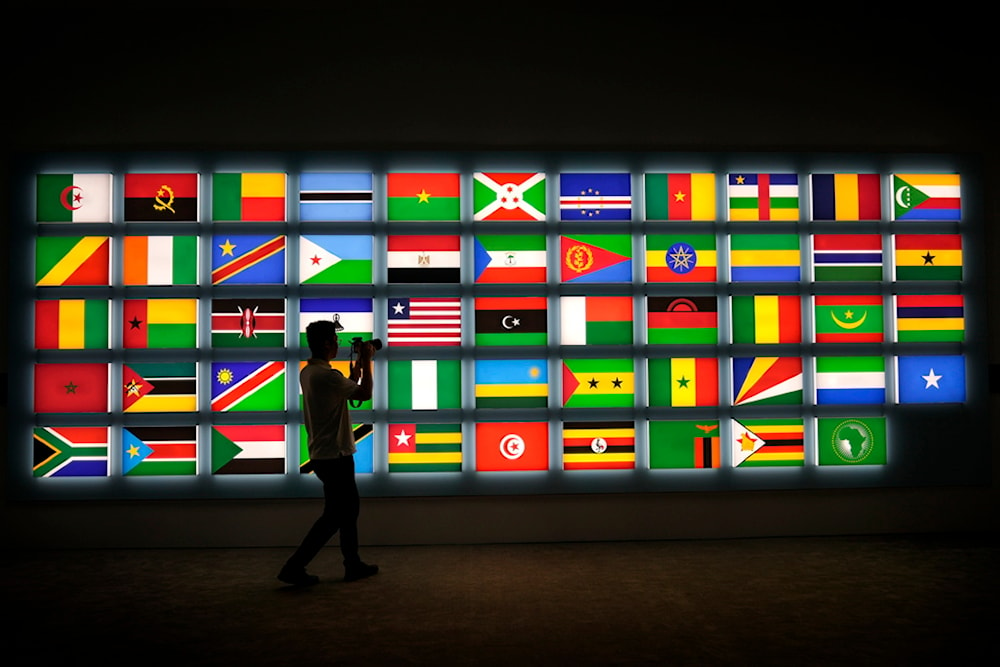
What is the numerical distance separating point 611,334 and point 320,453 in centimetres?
240

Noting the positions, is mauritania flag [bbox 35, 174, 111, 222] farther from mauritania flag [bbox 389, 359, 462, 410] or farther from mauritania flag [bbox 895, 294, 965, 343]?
mauritania flag [bbox 895, 294, 965, 343]

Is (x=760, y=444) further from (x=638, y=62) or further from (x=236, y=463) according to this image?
(x=236, y=463)

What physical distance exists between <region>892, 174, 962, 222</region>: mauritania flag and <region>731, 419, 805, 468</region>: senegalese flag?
1888 mm

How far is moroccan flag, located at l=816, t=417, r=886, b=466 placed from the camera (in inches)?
221

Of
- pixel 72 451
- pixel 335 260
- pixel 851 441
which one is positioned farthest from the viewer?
pixel 851 441

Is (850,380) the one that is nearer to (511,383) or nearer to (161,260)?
(511,383)

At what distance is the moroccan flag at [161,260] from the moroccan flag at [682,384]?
3615 millimetres

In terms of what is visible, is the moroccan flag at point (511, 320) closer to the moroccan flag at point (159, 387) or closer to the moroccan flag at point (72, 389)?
the moroccan flag at point (159, 387)

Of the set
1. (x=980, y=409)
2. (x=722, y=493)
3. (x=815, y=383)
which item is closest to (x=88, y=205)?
(x=722, y=493)

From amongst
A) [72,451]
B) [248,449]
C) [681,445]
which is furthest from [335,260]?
[681,445]

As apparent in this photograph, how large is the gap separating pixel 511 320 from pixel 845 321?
2.64 metres

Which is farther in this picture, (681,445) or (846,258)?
(846,258)

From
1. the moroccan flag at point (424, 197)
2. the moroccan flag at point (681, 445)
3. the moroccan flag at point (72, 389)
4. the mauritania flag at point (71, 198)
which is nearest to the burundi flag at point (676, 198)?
the moroccan flag at point (424, 197)

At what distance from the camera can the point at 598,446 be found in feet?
18.2
